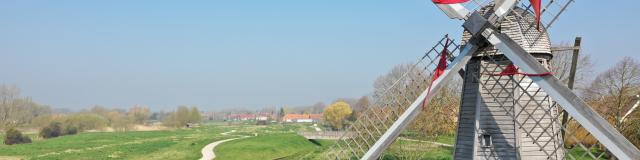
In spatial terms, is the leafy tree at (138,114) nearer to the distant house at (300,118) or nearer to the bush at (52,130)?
the bush at (52,130)

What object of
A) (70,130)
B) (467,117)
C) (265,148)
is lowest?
(265,148)

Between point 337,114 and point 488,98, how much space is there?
65.9 meters

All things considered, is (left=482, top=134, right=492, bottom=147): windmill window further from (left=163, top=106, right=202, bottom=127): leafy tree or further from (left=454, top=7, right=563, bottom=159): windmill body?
(left=163, top=106, right=202, bottom=127): leafy tree

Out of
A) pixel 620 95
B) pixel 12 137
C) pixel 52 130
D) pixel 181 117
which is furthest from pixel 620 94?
pixel 181 117

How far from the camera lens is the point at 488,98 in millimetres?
10961

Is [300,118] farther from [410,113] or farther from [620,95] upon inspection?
[410,113]

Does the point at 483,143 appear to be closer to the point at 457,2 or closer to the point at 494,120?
the point at 494,120

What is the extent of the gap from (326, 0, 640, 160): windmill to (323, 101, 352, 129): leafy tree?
63.6 metres

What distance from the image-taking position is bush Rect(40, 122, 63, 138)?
2948 inches

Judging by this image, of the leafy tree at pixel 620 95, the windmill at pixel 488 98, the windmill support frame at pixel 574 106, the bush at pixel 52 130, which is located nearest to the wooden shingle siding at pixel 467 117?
the windmill at pixel 488 98

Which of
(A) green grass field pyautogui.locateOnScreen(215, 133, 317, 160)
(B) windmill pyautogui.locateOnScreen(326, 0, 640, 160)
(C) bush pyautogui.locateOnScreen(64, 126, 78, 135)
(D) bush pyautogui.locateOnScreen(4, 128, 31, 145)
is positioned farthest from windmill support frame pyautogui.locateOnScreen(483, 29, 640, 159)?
(C) bush pyautogui.locateOnScreen(64, 126, 78, 135)

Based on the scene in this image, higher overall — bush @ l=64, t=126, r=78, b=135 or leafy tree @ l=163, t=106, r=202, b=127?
leafy tree @ l=163, t=106, r=202, b=127

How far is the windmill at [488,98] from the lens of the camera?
9.96m

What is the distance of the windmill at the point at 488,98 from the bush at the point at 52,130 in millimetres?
75866
